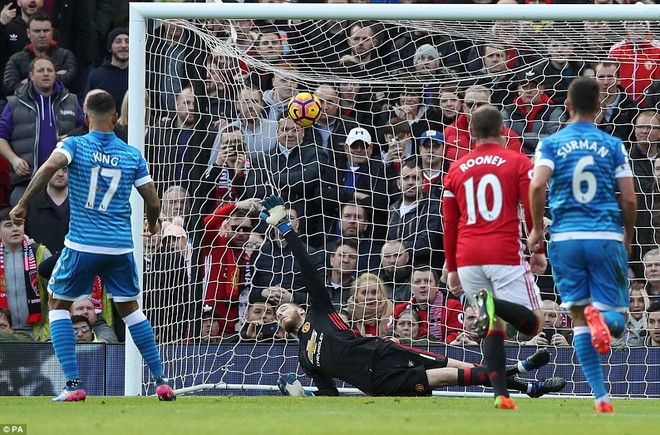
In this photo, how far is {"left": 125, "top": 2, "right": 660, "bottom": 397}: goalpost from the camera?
10797mm

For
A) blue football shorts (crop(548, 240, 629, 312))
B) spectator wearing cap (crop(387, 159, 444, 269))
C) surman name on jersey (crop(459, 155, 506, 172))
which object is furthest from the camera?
spectator wearing cap (crop(387, 159, 444, 269))

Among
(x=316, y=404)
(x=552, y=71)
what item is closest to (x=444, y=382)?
(x=316, y=404)

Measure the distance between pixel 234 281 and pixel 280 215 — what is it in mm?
1843

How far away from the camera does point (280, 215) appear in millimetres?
10352

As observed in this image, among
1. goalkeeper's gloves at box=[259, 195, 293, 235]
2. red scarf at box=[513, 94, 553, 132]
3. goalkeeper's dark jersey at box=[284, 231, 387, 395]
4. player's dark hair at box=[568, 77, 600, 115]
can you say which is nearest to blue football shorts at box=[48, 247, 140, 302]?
goalkeeper's gloves at box=[259, 195, 293, 235]

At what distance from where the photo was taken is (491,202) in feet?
25.9

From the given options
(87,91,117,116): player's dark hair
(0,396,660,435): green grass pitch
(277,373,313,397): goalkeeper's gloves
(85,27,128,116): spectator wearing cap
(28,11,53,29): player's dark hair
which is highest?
(28,11,53,29): player's dark hair

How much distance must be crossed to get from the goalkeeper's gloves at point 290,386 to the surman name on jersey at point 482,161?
3.42 meters

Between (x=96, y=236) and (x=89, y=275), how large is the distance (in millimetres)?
312

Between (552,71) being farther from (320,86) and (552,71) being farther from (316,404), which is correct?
(316,404)

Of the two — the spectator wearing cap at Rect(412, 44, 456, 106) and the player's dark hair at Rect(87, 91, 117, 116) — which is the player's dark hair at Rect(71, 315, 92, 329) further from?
the spectator wearing cap at Rect(412, 44, 456, 106)

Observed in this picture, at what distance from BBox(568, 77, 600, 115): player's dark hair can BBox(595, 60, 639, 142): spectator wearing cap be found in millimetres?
4760

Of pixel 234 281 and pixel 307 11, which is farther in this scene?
pixel 234 281

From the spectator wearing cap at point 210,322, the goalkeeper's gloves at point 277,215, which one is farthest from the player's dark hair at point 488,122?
the spectator wearing cap at point 210,322
